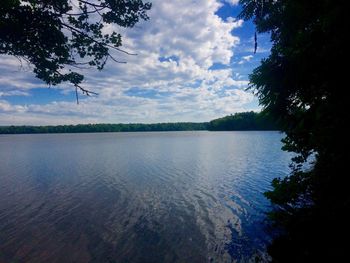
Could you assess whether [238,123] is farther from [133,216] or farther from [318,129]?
[318,129]

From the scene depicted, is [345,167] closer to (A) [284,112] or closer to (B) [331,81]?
(B) [331,81]

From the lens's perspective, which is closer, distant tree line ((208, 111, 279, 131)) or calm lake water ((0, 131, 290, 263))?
calm lake water ((0, 131, 290, 263))

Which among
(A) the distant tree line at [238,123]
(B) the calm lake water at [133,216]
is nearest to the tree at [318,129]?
(B) the calm lake water at [133,216]

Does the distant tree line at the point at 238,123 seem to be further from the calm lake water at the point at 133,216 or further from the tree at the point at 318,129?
the tree at the point at 318,129

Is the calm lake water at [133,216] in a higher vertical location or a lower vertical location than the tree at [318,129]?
lower

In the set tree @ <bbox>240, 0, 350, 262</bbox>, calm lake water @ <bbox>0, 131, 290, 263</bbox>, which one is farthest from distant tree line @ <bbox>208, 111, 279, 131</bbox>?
tree @ <bbox>240, 0, 350, 262</bbox>

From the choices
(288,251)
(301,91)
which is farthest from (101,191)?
(301,91)

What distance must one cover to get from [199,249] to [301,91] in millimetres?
7500

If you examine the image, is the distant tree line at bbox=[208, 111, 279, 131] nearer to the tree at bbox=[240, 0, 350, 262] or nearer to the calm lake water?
the calm lake water

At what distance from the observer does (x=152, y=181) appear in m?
22.6

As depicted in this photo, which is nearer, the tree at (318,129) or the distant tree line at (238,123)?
the tree at (318,129)

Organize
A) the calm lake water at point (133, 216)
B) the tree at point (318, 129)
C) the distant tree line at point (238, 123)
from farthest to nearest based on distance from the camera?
the distant tree line at point (238, 123) → the calm lake water at point (133, 216) → the tree at point (318, 129)

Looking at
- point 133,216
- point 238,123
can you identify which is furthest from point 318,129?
point 238,123

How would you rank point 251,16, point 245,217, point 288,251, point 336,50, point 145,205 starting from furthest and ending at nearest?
1. point 145,205
2. point 245,217
3. point 251,16
4. point 288,251
5. point 336,50
